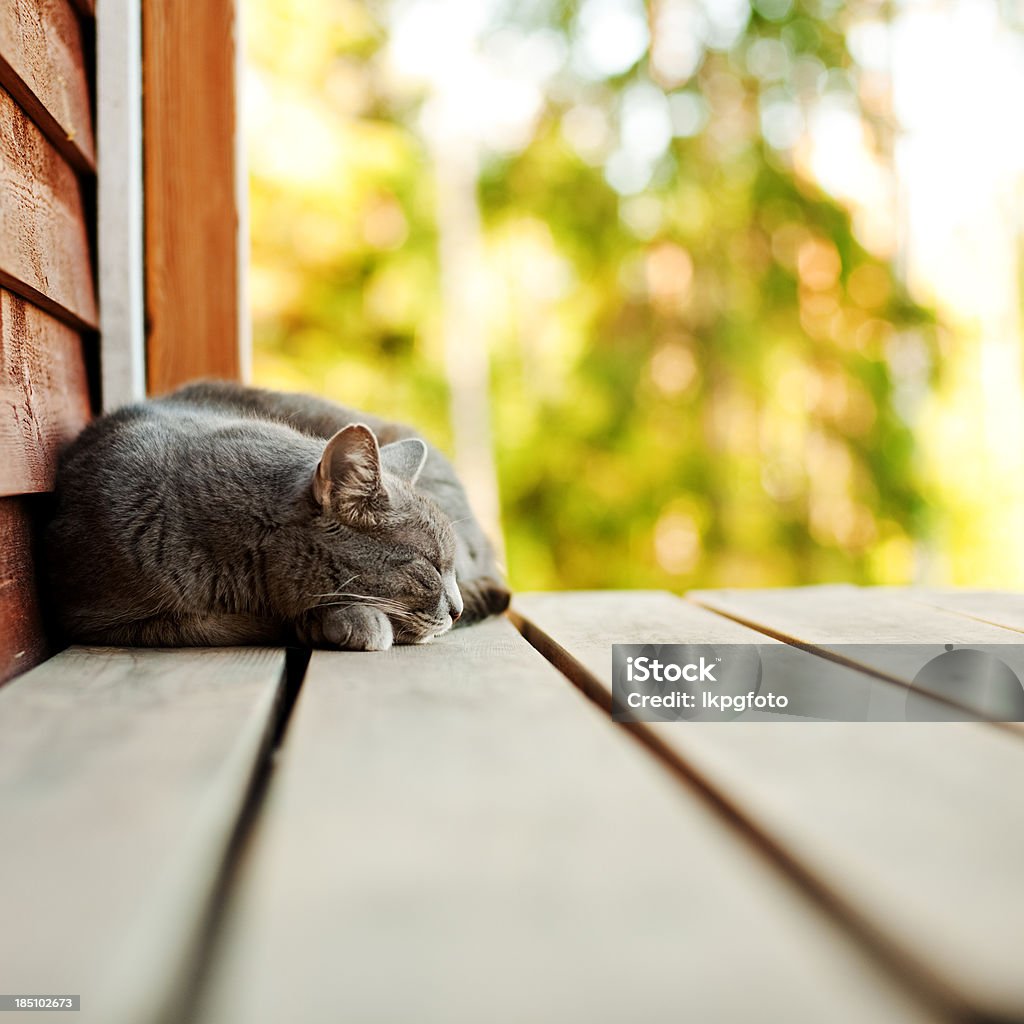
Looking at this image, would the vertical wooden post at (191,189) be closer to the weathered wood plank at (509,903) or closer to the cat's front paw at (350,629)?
the cat's front paw at (350,629)

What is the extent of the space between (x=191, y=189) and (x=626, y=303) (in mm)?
5210

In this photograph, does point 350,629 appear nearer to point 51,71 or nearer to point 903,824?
point 903,824

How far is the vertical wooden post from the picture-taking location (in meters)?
2.07

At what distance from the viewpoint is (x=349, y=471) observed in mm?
1509

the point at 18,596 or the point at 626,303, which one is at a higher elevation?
the point at 626,303

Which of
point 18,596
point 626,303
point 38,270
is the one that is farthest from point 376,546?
point 626,303

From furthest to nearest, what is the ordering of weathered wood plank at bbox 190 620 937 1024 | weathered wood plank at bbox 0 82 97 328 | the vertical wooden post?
the vertical wooden post → weathered wood plank at bbox 0 82 97 328 → weathered wood plank at bbox 190 620 937 1024

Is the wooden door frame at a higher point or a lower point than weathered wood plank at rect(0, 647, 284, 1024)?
higher

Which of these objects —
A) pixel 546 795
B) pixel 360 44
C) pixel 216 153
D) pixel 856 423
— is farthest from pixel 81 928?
pixel 360 44

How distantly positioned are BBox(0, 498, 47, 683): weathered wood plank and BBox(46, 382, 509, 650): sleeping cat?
5cm

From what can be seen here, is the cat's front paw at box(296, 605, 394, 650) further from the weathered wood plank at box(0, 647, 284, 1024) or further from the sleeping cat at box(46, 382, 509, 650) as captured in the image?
the weathered wood plank at box(0, 647, 284, 1024)

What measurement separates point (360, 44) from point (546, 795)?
26.2ft

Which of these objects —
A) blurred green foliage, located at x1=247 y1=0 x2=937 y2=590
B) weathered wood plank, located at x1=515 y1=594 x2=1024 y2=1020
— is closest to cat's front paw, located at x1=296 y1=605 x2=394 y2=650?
weathered wood plank, located at x1=515 y1=594 x2=1024 y2=1020

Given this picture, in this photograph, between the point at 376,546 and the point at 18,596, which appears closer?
the point at 18,596
